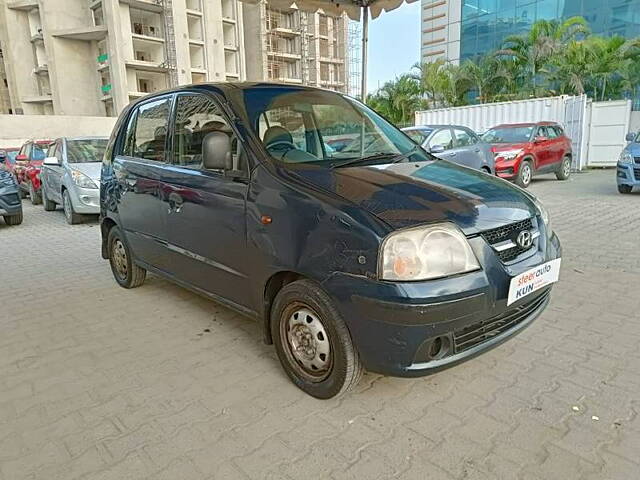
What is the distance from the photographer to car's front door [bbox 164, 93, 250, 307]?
9.43ft

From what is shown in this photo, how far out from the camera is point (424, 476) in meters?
2.00

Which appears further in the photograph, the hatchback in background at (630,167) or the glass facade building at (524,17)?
the glass facade building at (524,17)

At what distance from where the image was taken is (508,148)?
35.5 feet

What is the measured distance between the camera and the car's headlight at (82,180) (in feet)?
25.8

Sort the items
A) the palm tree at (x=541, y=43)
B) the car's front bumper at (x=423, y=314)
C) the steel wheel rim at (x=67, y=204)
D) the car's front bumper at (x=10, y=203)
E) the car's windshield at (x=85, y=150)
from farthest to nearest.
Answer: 1. the palm tree at (x=541, y=43)
2. the car's windshield at (x=85, y=150)
3. the steel wheel rim at (x=67, y=204)
4. the car's front bumper at (x=10, y=203)
5. the car's front bumper at (x=423, y=314)

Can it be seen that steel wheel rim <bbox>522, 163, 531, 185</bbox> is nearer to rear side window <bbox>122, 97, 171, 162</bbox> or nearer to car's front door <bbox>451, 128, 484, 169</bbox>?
car's front door <bbox>451, 128, 484, 169</bbox>

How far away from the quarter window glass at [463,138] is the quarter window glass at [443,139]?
19cm

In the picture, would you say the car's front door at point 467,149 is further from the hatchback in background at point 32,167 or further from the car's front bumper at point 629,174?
the hatchback in background at point 32,167

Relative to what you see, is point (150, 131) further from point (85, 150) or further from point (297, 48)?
point (297, 48)

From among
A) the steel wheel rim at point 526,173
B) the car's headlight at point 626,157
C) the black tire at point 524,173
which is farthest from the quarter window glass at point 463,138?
the car's headlight at point 626,157

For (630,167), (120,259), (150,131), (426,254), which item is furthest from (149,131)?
(630,167)

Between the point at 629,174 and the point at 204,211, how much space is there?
8989 millimetres

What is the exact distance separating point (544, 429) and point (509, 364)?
2.13 feet

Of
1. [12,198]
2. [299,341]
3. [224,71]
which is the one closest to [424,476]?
[299,341]
